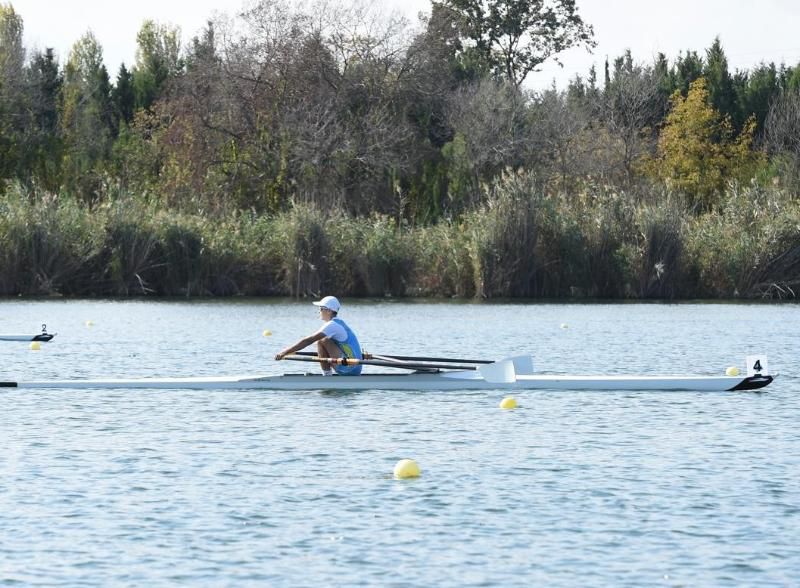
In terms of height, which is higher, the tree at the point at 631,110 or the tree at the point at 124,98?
the tree at the point at 124,98

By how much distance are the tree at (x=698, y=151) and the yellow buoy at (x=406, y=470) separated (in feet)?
165

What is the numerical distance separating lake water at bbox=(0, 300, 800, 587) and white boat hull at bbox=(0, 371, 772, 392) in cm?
20

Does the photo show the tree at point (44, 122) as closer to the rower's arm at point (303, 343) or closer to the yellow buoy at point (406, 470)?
the rower's arm at point (303, 343)

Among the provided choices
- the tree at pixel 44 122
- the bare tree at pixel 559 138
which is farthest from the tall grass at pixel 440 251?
the bare tree at pixel 559 138

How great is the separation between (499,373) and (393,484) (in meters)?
6.82

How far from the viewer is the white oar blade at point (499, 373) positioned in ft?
67.7

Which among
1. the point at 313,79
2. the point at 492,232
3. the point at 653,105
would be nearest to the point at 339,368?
the point at 492,232

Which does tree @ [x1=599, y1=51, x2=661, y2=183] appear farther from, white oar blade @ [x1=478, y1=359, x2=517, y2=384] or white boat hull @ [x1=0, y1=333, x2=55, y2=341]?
white oar blade @ [x1=478, y1=359, x2=517, y2=384]

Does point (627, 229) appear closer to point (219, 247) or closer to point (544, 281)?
point (544, 281)

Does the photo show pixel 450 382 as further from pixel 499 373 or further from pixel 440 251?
pixel 440 251

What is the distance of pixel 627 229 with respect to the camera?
1729 inches

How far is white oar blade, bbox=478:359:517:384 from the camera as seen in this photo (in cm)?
2062

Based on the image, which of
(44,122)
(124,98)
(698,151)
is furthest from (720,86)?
(44,122)

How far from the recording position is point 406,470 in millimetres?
14320
